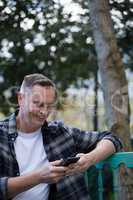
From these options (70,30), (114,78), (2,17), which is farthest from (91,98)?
(114,78)

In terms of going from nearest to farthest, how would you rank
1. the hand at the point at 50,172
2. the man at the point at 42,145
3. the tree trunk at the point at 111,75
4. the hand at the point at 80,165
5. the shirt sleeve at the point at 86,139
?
the hand at the point at 50,172, the hand at the point at 80,165, the man at the point at 42,145, the shirt sleeve at the point at 86,139, the tree trunk at the point at 111,75

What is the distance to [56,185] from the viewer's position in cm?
251

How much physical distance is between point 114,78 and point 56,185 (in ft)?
4.50

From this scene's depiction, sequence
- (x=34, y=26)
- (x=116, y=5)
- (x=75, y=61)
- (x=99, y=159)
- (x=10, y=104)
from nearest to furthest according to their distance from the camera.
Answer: (x=99, y=159) < (x=116, y=5) < (x=34, y=26) < (x=75, y=61) < (x=10, y=104)

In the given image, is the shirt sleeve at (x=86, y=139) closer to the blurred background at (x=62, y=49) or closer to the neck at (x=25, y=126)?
the neck at (x=25, y=126)

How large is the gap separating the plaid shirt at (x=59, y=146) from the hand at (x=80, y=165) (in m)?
0.18

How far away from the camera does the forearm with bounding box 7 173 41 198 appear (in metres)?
2.17

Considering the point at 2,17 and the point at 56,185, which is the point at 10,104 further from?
the point at 56,185

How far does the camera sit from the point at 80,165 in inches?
92.4

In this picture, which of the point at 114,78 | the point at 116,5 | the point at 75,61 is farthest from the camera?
the point at 75,61

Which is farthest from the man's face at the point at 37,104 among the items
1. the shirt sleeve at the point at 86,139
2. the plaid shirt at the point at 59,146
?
the shirt sleeve at the point at 86,139

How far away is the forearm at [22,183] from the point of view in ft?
7.13

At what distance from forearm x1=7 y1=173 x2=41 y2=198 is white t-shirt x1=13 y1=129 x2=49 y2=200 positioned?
16 cm

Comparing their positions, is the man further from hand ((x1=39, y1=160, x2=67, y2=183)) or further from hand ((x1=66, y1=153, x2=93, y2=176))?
hand ((x1=39, y1=160, x2=67, y2=183))
